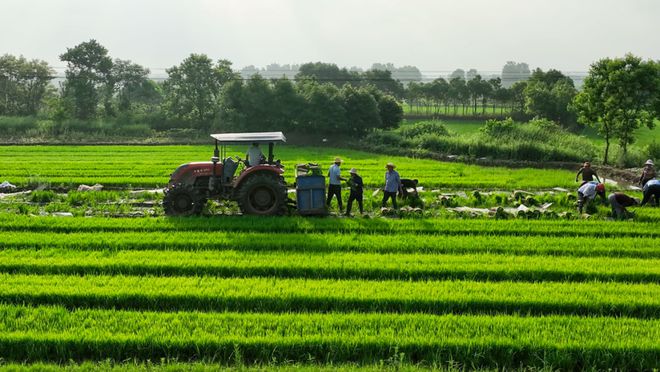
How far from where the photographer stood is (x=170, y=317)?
7.07 meters

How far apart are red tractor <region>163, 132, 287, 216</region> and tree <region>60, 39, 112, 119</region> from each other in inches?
1620

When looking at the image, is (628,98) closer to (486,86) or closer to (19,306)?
(19,306)

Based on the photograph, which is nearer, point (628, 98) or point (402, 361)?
point (402, 361)

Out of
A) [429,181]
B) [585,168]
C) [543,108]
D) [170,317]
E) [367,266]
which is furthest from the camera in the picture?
[543,108]

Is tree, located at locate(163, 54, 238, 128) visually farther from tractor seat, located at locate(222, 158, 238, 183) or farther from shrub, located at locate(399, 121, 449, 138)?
tractor seat, located at locate(222, 158, 238, 183)

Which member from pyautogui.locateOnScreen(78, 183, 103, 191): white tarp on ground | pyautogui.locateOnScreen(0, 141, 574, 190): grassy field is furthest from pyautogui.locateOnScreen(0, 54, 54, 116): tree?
pyautogui.locateOnScreen(78, 183, 103, 191): white tarp on ground

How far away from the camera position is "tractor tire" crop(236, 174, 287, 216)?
12.6 metres

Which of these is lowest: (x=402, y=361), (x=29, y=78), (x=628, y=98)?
(x=402, y=361)

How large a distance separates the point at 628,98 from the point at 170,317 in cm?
2304

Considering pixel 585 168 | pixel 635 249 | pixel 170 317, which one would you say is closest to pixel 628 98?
pixel 585 168

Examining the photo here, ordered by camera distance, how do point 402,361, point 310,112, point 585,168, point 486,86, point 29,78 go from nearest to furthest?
point 402,361 < point 585,168 < point 310,112 < point 29,78 < point 486,86

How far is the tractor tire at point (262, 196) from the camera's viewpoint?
41.3ft

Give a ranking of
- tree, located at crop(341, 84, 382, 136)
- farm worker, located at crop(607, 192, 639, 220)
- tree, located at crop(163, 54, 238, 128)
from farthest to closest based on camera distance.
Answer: tree, located at crop(163, 54, 238, 128) < tree, located at crop(341, 84, 382, 136) < farm worker, located at crop(607, 192, 639, 220)

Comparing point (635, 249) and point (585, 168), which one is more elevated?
point (585, 168)
